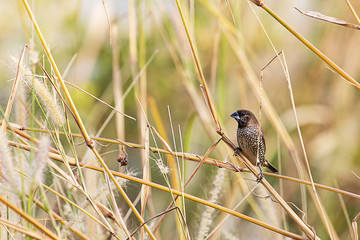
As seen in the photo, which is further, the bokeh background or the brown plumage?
the bokeh background

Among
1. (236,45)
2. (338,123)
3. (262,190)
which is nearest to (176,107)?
(338,123)

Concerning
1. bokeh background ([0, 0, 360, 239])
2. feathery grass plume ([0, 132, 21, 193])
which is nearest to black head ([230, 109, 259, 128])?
bokeh background ([0, 0, 360, 239])

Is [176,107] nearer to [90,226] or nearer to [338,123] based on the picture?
[338,123]

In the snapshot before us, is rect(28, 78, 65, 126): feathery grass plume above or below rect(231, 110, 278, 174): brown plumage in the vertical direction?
above

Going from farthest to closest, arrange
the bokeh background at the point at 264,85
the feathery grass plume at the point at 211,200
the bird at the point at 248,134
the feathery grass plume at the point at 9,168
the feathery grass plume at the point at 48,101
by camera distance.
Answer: the bokeh background at the point at 264,85, the bird at the point at 248,134, the feathery grass plume at the point at 211,200, the feathery grass plume at the point at 48,101, the feathery grass plume at the point at 9,168

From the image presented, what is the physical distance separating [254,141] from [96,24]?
2.40 m

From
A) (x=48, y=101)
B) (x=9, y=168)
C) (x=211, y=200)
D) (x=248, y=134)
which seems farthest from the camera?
(x=248, y=134)

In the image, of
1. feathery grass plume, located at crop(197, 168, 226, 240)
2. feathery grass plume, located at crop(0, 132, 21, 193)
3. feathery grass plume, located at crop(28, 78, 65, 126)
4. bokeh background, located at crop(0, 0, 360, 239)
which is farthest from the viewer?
bokeh background, located at crop(0, 0, 360, 239)

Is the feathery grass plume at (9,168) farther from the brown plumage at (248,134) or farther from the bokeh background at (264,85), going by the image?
the bokeh background at (264,85)

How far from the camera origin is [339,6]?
420 cm

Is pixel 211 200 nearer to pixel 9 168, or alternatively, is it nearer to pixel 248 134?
pixel 9 168

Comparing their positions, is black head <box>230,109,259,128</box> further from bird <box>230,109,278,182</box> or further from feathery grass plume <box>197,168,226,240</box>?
feathery grass plume <box>197,168,226,240</box>

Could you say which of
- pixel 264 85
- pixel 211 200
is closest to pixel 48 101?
pixel 211 200

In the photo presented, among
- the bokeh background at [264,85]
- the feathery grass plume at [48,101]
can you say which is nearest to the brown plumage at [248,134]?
the bokeh background at [264,85]
